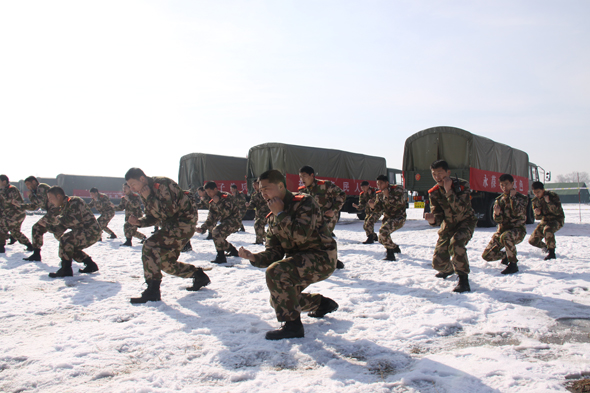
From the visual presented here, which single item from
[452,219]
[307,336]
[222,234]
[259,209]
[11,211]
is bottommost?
[307,336]

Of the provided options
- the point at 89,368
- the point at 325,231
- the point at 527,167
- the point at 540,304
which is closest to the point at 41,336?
the point at 89,368

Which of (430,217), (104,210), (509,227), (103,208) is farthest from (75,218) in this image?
(509,227)

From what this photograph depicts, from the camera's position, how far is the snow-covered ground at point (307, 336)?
97.0 inches

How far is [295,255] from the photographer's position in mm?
3221

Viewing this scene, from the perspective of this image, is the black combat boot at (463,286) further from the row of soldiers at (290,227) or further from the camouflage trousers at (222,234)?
the camouflage trousers at (222,234)

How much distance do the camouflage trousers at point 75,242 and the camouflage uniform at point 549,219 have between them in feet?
25.8

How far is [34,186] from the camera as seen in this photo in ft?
26.8

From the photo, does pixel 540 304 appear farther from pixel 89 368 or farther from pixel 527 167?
pixel 527 167

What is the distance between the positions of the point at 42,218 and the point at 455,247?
271 inches

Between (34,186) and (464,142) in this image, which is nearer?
(34,186)

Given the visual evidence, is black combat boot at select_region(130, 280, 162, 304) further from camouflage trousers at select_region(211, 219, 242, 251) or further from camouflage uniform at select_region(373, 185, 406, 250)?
camouflage uniform at select_region(373, 185, 406, 250)

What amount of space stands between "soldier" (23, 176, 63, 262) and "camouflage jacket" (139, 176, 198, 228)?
2.67 m

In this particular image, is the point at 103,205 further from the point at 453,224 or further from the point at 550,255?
the point at 550,255

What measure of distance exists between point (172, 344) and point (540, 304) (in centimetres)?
377
